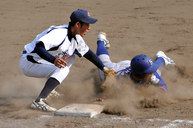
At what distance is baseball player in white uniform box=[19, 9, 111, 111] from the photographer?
12.9 feet

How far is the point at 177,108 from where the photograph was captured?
4.04 metres

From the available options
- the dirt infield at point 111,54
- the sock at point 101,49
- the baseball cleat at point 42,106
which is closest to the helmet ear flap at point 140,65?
the dirt infield at point 111,54

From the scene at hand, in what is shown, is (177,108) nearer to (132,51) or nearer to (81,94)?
(81,94)

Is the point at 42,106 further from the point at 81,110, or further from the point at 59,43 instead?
the point at 59,43

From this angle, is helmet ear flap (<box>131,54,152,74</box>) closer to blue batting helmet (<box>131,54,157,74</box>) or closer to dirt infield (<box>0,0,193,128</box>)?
blue batting helmet (<box>131,54,157,74</box>)

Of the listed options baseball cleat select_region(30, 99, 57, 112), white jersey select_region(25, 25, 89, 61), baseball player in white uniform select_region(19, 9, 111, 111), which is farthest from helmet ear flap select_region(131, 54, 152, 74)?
baseball cleat select_region(30, 99, 57, 112)

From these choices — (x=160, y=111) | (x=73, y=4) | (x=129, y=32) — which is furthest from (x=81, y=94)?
(x=73, y=4)

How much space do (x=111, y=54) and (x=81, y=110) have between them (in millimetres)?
2709

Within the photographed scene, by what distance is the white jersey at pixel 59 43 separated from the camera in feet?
13.1

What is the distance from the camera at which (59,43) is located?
412 centimetres

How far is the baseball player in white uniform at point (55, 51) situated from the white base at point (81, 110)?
0.22 meters

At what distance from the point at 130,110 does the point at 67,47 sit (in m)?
1.08

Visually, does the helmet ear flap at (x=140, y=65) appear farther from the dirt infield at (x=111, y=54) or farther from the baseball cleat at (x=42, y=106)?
the baseball cleat at (x=42, y=106)

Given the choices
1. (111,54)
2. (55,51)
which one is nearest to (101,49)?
(111,54)
